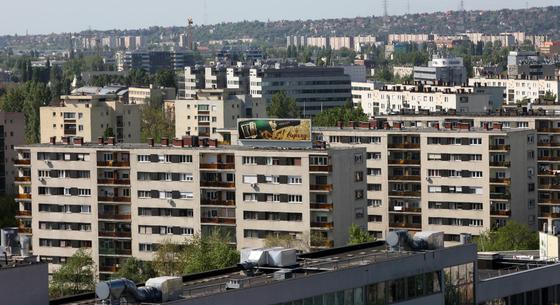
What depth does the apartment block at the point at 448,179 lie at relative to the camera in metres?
86.1

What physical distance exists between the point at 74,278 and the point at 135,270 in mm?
3258

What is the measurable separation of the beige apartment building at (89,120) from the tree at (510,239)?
49.8m

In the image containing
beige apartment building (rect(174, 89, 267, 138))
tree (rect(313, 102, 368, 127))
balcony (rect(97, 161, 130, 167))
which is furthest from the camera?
beige apartment building (rect(174, 89, 267, 138))

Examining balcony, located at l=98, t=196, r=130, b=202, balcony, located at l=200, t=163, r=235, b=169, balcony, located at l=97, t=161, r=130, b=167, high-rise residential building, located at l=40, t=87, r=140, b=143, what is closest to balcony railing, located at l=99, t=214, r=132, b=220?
balcony, located at l=98, t=196, r=130, b=202

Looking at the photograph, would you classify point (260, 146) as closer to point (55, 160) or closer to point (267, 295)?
point (55, 160)

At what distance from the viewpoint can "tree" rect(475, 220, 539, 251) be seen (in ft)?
254

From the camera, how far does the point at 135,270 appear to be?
2899 inches

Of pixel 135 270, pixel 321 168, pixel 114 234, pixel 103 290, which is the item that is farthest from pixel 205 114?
pixel 103 290

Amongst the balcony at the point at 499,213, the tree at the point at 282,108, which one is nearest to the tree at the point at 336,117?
the tree at the point at 282,108

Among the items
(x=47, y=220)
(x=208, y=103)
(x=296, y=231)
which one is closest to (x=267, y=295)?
(x=296, y=231)

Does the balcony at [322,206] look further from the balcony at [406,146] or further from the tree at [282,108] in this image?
the tree at [282,108]

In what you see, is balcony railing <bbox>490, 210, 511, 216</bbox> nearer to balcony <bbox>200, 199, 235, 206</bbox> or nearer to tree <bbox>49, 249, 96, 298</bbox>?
balcony <bbox>200, 199, 235, 206</bbox>

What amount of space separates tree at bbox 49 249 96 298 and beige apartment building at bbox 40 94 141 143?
2032 inches

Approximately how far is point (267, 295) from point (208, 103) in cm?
9810
